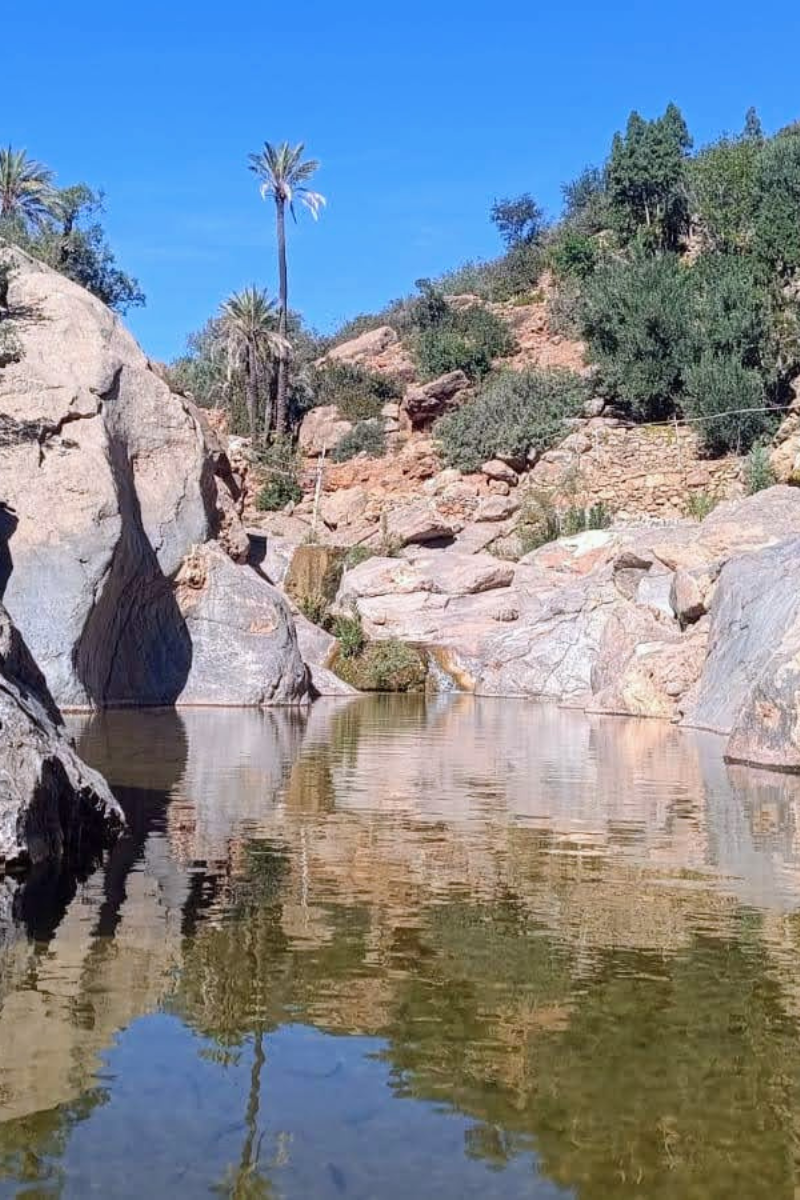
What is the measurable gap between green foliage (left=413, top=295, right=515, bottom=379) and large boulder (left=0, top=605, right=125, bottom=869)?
42.3 metres

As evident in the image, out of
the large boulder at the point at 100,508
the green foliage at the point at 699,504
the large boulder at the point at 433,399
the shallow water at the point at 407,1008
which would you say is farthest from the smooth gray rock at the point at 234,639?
the large boulder at the point at 433,399

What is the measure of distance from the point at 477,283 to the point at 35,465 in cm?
4609

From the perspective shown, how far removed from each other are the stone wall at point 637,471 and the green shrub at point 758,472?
1.23 m

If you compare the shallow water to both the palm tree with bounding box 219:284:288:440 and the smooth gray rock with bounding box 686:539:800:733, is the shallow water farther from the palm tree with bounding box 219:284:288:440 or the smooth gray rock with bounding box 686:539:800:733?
the palm tree with bounding box 219:284:288:440

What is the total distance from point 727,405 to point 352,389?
632 inches

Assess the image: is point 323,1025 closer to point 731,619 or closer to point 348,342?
point 731,619

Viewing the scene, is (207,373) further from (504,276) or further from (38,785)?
(38,785)

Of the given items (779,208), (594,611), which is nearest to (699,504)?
(594,611)

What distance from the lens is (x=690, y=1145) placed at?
12.0ft

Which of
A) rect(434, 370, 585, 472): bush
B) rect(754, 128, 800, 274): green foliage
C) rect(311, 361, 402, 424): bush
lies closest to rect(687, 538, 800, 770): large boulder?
rect(434, 370, 585, 472): bush

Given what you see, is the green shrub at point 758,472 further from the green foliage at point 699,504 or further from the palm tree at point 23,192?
the palm tree at point 23,192

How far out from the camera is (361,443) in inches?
1812

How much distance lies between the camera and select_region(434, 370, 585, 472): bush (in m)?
Answer: 41.1

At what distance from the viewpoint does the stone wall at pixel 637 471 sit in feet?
124
